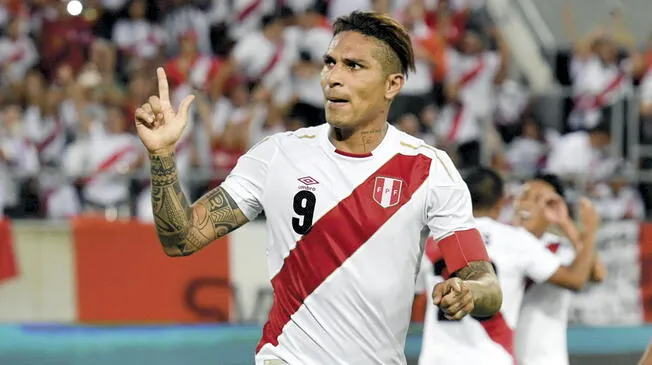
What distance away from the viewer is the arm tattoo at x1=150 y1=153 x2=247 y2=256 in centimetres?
479

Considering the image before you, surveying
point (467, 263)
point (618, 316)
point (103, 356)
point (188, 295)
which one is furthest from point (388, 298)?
point (618, 316)

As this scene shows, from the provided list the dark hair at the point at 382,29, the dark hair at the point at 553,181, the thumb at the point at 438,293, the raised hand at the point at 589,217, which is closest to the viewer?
the thumb at the point at 438,293

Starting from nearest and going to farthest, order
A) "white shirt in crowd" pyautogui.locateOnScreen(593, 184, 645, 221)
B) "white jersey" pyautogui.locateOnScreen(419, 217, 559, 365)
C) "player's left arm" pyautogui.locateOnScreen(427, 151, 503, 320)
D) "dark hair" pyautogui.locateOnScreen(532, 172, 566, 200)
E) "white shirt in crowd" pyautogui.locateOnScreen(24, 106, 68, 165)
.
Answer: "player's left arm" pyautogui.locateOnScreen(427, 151, 503, 320)
"white jersey" pyautogui.locateOnScreen(419, 217, 559, 365)
"dark hair" pyautogui.locateOnScreen(532, 172, 566, 200)
"white shirt in crowd" pyautogui.locateOnScreen(24, 106, 68, 165)
"white shirt in crowd" pyautogui.locateOnScreen(593, 184, 645, 221)

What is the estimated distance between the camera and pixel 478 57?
16.3m

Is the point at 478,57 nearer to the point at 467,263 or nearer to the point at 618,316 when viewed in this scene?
the point at 618,316

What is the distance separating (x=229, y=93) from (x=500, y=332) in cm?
866

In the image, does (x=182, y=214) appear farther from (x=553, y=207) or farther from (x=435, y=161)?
(x=553, y=207)

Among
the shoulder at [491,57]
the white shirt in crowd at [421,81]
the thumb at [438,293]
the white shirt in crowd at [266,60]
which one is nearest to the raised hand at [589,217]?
the thumb at [438,293]

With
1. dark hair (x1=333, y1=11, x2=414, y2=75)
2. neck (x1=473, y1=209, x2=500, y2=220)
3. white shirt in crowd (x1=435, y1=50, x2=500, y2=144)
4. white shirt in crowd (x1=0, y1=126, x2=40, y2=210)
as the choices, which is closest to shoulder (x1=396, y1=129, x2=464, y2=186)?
dark hair (x1=333, y1=11, x2=414, y2=75)

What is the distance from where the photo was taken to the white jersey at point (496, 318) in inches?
265

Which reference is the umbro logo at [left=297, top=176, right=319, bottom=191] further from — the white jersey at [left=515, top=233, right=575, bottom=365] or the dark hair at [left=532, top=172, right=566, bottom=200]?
the dark hair at [left=532, top=172, right=566, bottom=200]

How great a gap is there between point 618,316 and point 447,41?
4.46m

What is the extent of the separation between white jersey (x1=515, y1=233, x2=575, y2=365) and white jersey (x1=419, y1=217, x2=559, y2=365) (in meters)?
0.33

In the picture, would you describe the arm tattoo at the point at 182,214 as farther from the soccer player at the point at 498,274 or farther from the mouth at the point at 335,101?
the soccer player at the point at 498,274
